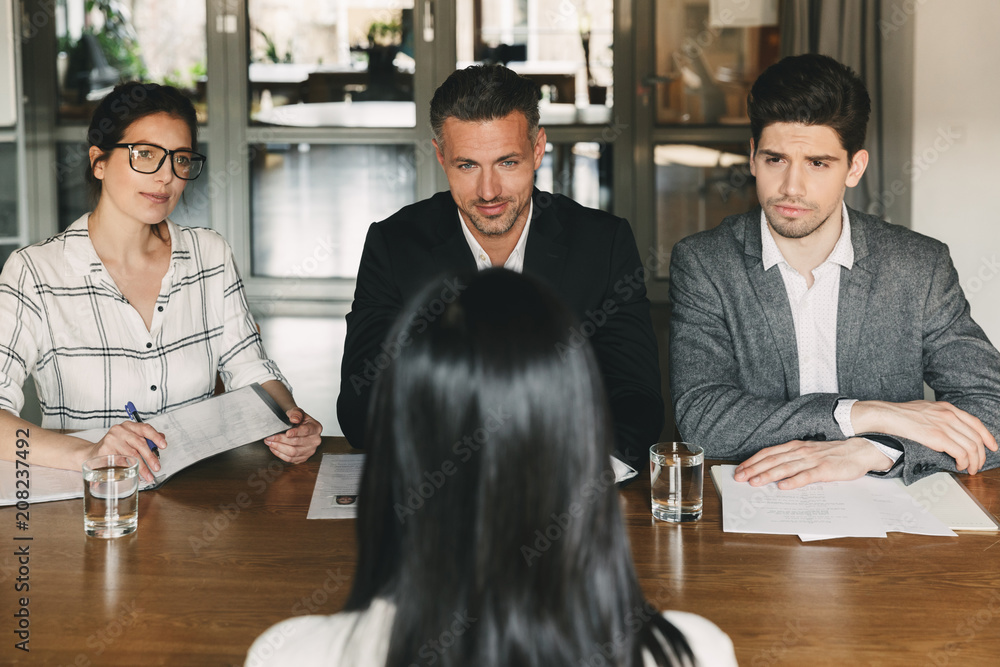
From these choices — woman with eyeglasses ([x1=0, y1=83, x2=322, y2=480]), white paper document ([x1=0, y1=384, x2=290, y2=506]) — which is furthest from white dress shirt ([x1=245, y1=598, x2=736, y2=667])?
woman with eyeglasses ([x1=0, y1=83, x2=322, y2=480])

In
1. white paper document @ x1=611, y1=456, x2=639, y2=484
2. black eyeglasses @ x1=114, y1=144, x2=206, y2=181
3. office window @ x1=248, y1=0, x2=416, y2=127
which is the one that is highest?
office window @ x1=248, y1=0, x2=416, y2=127

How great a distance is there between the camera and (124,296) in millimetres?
2148

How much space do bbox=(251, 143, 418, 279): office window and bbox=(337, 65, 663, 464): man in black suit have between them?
157 inches

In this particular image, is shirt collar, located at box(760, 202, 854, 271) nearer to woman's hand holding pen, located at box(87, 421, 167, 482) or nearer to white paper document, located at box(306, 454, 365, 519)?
white paper document, located at box(306, 454, 365, 519)

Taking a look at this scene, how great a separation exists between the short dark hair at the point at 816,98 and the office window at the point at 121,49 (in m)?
4.67

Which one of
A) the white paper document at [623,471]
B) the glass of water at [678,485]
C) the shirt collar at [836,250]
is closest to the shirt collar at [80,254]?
the white paper document at [623,471]

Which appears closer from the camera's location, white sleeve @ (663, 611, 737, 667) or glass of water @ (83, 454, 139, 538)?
white sleeve @ (663, 611, 737, 667)

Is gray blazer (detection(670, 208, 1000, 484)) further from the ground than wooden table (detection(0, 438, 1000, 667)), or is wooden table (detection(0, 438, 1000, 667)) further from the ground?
gray blazer (detection(670, 208, 1000, 484))

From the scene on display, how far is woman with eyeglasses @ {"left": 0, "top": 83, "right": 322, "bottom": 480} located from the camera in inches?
81.8

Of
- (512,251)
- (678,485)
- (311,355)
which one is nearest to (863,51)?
(311,355)

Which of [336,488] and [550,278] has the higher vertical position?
[550,278]

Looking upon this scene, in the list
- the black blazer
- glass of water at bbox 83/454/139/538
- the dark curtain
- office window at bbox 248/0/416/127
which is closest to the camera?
glass of water at bbox 83/454/139/538

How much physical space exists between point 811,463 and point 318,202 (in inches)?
199

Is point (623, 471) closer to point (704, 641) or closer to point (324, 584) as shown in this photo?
point (324, 584)
